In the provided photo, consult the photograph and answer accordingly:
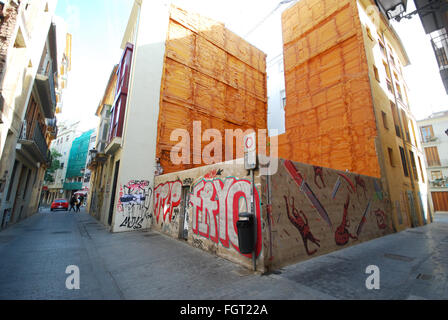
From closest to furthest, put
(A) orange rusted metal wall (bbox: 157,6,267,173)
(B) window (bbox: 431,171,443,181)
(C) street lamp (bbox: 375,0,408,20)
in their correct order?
(C) street lamp (bbox: 375,0,408,20), (A) orange rusted metal wall (bbox: 157,6,267,173), (B) window (bbox: 431,171,443,181)

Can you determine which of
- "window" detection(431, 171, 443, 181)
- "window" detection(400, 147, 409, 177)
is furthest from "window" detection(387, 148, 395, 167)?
"window" detection(431, 171, 443, 181)

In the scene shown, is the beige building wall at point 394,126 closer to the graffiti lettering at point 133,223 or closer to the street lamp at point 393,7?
the street lamp at point 393,7

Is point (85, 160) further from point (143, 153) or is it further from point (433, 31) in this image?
point (433, 31)

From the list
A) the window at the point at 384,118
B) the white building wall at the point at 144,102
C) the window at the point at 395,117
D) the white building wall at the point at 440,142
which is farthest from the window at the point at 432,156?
the white building wall at the point at 144,102

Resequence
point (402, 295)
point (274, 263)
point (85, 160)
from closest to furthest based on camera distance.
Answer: point (402, 295), point (274, 263), point (85, 160)

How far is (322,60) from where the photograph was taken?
48.6ft

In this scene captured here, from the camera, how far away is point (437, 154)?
2581 centimetres

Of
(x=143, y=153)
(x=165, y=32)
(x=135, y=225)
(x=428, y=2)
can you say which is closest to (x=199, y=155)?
(x=143, y=153)

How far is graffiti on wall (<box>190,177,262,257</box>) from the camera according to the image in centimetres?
529

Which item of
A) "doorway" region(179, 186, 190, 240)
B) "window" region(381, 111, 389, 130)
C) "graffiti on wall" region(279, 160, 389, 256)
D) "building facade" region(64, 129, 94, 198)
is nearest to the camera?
"graffiti on wall" region(279, 160, 389, 256)

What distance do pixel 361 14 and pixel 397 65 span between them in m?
6.87

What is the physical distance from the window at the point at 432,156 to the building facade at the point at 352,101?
14.5 metres

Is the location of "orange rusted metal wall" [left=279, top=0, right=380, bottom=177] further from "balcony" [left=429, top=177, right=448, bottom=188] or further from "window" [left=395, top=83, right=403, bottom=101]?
"balcony" [left=429, top=177, right=448, bottom=188]

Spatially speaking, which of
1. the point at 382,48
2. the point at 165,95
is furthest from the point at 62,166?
the point at 382,48
